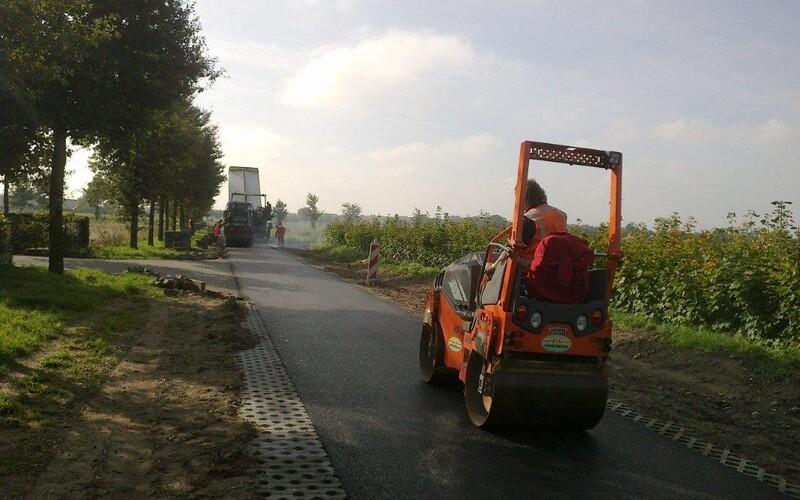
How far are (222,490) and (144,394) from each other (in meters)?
2.93

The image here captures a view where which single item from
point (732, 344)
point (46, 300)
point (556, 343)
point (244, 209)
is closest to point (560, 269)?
point (556, 343)

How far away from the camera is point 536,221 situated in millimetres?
6238

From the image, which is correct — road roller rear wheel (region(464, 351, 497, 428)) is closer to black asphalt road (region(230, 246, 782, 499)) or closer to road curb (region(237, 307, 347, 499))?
black asphalt road (region(230, 246, 782, 499))

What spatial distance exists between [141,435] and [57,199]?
41.9 feet

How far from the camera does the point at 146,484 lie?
187 inches

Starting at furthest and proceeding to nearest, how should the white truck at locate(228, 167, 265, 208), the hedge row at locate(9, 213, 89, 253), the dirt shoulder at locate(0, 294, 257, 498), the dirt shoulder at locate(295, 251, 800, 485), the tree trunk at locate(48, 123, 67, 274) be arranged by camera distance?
the white truck at locate(228, 167, 265, 208) < the hedge row at locate(9, 213, 89, 253) < the tree trunk at locate(48, 123, 67, 274) < the dirt shoulder at locate(295, 251, 800, 485) < the dirt shoulder at locate(0, 294, 257, 498)

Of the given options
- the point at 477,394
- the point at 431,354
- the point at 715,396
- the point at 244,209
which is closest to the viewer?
the point at 477,394

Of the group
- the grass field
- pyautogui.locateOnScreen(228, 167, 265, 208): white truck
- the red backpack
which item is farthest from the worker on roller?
pyautogui.locateOnScreen(228, 167, 265, 208): white truck

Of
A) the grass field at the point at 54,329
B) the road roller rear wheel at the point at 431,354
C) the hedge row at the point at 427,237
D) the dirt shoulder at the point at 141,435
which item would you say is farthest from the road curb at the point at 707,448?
the hedge row at the point at 427,237

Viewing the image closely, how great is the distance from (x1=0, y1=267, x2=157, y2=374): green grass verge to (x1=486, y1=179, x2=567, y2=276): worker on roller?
5640mm

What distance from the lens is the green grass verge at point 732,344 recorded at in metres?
9.03

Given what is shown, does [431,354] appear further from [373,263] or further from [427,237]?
[427,237]

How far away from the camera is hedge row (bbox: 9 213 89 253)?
87.8 ft

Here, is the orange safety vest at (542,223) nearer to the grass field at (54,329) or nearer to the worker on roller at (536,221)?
the worker on roller at (536,221)
